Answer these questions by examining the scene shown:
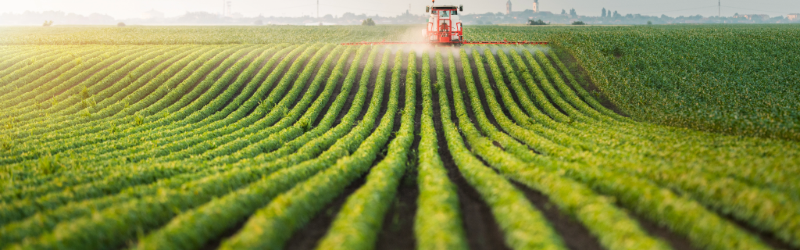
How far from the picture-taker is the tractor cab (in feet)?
125

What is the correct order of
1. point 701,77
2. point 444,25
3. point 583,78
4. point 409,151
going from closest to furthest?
point 409,151 < point 701,77 < point 583,78 < point 444,25

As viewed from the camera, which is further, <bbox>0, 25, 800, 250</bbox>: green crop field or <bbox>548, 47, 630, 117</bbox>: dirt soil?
<bbox>548, 47, 630, 117</bbox>: dirt soil

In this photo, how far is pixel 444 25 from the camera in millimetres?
39312

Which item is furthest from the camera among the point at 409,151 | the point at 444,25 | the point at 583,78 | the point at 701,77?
the point at 444,25

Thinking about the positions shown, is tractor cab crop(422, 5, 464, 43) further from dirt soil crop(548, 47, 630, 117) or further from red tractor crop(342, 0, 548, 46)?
dirt soil crop(548, 47, 630, 117)

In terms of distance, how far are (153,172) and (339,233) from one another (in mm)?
7816

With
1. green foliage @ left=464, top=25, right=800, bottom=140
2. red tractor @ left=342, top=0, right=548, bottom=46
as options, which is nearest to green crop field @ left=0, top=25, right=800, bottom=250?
green foliage @ left=464, top=25, right=800, bottom=140

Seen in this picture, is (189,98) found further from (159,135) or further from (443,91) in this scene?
(443,91)

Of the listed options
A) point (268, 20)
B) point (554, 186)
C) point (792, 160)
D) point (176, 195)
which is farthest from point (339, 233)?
point (268, 20)

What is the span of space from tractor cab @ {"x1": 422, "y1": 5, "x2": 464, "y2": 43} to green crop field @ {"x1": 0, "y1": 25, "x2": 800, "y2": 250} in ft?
5.82

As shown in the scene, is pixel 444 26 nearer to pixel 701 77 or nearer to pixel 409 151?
pixel 701 77

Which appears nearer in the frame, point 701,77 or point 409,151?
point 409,151

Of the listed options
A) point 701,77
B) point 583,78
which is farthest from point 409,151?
point 701,77

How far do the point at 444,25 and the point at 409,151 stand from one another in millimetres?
25867
